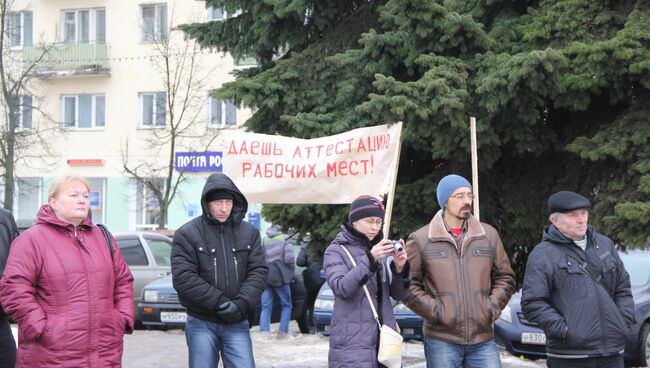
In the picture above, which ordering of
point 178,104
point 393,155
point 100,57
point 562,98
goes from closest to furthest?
point 393,155 → point 562,98 → point 178,104 → point 100,57

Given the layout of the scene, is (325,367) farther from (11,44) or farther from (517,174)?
(11,44)

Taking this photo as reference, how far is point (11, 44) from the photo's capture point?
112 feet

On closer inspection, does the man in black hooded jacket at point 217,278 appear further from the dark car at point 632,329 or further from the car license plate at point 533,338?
the car license plate at point 533,338

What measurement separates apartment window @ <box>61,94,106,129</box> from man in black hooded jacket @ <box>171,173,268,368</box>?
1120 inches

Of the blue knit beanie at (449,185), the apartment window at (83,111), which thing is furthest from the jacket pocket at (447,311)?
the apartment window at (83,111)


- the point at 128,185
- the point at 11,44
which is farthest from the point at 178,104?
the point at 11,44

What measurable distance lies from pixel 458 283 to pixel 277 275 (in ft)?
26.3

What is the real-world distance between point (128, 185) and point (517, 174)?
1031 inches

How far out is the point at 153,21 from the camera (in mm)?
32656

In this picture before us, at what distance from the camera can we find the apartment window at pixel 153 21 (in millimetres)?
31453

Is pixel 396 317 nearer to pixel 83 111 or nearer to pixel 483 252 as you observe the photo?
pixel 483 252

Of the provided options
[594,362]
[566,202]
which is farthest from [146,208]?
[594,362]

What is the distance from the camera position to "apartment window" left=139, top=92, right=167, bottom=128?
104ft

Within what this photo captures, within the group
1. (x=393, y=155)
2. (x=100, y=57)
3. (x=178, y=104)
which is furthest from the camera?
(x=100, y=57)
